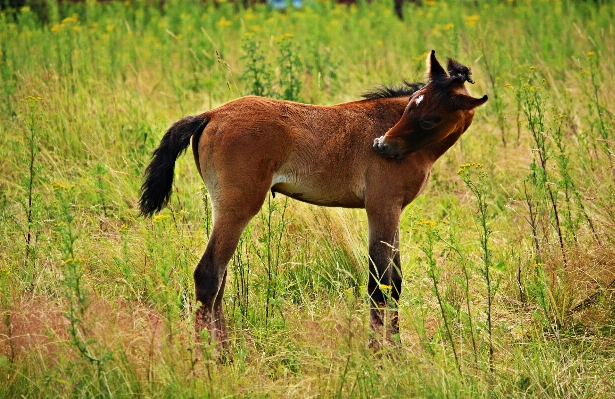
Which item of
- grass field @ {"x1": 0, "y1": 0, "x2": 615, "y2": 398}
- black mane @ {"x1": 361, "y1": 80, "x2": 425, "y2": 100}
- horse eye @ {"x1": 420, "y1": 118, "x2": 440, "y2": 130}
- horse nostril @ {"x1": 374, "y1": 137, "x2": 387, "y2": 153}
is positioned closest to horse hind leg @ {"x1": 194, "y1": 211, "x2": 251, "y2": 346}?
grass field @ {"x1": 0, "y1": 0, "x2": 615, "y2": 398}

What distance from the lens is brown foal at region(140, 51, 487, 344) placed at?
461 cm

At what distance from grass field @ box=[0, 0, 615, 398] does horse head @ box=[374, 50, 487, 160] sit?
0.31m

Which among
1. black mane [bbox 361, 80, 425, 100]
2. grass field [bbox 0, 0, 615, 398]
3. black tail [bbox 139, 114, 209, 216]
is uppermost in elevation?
black mane [bbox 361, 80, 425, 100]

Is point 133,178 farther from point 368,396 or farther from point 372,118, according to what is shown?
point 368,396

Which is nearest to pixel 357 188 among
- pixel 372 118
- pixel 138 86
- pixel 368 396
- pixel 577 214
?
pixel 372 118

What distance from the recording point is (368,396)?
3967mm

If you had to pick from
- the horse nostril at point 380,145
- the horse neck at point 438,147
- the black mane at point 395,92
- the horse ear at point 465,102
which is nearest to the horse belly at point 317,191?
the horse nostril at point 380,145

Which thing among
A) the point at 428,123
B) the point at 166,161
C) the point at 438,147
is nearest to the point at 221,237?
the point at 166,161

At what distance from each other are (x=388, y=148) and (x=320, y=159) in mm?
433

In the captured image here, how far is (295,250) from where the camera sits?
5.88m

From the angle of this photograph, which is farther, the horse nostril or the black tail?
the horse nostril

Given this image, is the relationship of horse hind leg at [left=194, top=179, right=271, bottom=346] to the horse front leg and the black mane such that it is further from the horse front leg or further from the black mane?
the black mane

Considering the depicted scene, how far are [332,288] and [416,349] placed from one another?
96cm

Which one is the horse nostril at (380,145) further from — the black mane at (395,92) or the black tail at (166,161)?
the black tail at (166,161)
